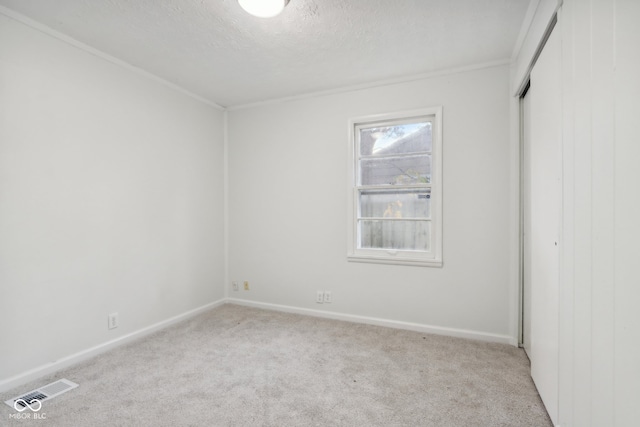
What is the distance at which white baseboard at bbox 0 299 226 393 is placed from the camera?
2115 mm

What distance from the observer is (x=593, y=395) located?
1.23m

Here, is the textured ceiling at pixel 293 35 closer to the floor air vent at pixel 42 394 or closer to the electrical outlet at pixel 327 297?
the electrical outlet at pixel 327 297

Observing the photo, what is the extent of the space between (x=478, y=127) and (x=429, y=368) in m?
2.14

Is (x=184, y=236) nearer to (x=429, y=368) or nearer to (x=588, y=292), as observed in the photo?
(x=429, y=368)

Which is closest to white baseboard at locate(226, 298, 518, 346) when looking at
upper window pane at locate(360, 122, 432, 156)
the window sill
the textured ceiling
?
the window sill

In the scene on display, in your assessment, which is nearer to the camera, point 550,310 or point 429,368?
point 550,310

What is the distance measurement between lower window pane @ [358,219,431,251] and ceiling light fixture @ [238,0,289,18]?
2127 mm

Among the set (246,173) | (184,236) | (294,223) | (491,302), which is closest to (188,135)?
(246,173)

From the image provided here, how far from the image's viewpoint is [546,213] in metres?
1.85

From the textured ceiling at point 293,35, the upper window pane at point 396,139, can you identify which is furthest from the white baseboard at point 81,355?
the upper window pane at point 396,139

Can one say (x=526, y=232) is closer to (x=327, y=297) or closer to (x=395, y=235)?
(x=395, y=235)

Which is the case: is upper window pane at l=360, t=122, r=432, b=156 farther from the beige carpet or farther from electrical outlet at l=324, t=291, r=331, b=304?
the beige carpet

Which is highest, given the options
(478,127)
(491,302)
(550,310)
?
(478,127)

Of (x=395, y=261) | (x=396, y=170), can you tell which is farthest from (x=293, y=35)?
(x=395, y=261)
